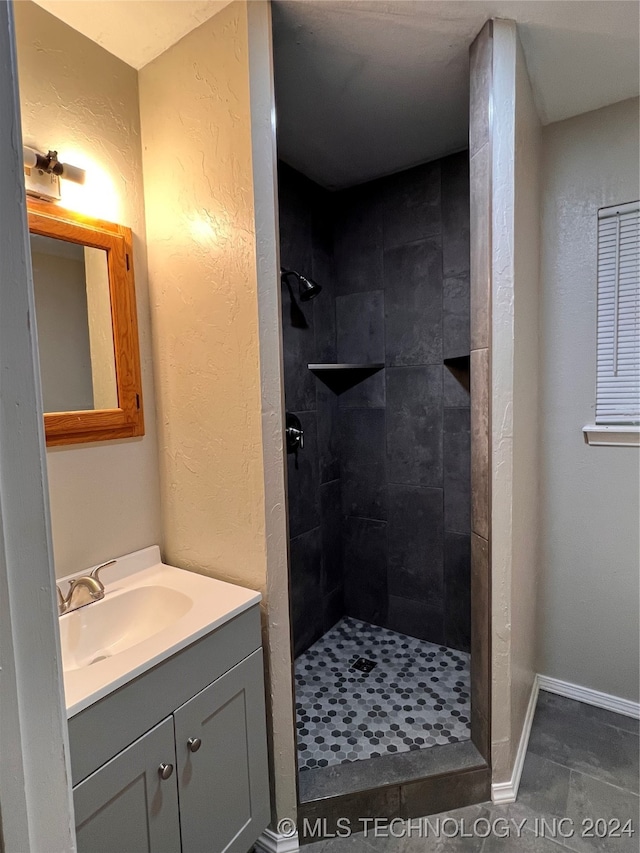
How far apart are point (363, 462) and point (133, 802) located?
1766 mm

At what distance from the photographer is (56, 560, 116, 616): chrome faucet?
47.1 inches

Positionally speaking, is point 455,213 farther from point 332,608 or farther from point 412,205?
point 332,608

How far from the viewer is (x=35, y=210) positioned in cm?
120

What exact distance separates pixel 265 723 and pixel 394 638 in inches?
49.1

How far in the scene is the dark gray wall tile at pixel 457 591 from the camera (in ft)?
7.16

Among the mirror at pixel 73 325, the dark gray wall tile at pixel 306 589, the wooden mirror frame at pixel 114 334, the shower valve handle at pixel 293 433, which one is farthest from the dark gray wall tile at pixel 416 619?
the mirror at pixel 73 325

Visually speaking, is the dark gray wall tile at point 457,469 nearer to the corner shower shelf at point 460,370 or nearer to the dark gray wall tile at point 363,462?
the corner shower shelf at point 460,370

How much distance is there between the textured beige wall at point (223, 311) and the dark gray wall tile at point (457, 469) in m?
1.16

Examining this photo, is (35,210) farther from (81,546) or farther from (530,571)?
(530,571)

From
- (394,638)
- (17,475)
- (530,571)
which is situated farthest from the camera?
(394,638)

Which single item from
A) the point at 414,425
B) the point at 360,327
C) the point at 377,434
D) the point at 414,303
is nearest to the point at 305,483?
the point at 377,434

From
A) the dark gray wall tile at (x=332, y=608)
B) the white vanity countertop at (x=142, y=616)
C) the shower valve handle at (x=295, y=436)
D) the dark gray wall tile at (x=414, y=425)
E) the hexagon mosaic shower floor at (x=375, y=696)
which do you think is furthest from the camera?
the dark gray wall tile at (x=332, y=608)

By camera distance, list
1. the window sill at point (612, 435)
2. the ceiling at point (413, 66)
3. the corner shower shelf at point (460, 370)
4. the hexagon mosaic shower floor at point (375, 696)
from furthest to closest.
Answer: the corner shower shelf at point (460, 370) < the window sill at point (612, 435) < the hexagon mosaic shower floor at point (375, 696) < the ceiling at point (413, 66)

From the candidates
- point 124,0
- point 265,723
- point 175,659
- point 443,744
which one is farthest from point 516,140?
point 443,744
